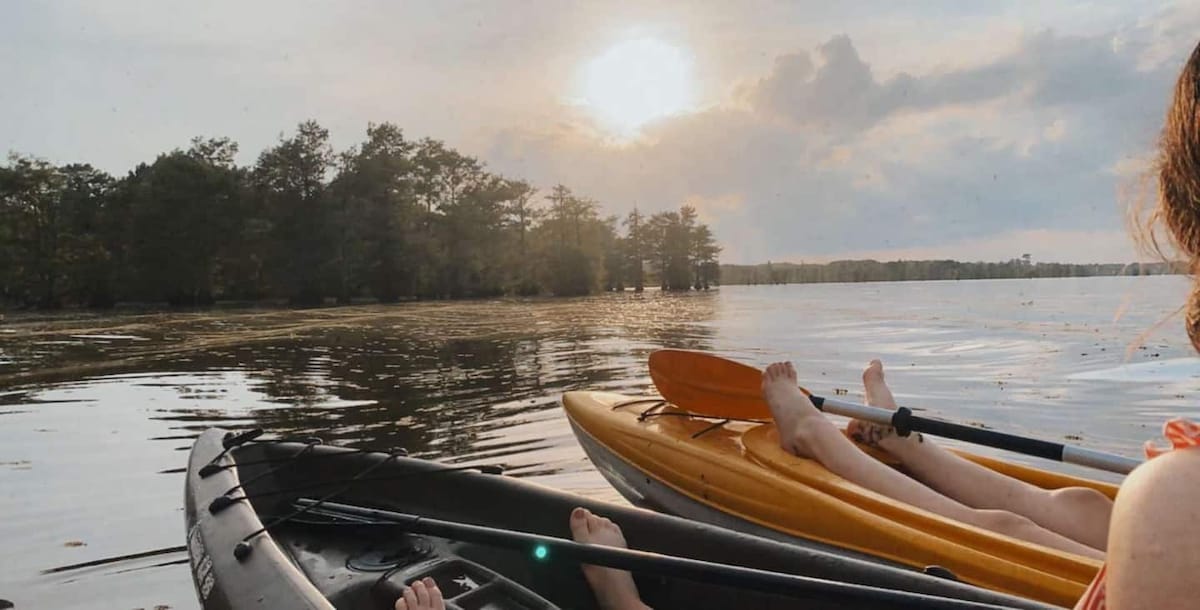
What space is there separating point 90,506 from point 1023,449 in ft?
17.1

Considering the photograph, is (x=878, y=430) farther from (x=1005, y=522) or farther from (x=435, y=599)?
(x=435, y=599)

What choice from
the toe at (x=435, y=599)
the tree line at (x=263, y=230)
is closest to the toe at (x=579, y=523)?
the toe at (x=435, y=599)

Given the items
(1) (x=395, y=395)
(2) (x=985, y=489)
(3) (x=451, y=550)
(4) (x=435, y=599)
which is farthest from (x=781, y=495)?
(1) (x=395, y=395)

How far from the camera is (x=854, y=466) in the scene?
11.5 feet

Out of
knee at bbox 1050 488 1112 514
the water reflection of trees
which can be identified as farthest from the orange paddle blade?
the water reflection of trees

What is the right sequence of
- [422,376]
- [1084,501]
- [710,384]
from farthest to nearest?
[422,376], [710,384], [1084,501]

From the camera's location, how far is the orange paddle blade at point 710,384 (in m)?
4.55

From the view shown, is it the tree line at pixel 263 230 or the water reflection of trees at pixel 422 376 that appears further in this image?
the tree line at pixel 263 230

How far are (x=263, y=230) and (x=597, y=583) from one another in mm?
50587

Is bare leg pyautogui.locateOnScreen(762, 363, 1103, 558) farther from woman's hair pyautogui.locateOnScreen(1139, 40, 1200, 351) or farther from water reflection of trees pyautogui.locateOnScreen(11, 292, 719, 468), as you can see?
water reflection of trees pyautogui.locateOnScreen(11, 292, 719, 468)

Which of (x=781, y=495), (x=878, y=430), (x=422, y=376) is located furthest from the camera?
(x=422, y=376)

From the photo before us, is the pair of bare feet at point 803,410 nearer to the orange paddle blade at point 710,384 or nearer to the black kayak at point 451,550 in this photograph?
the orange paddle blade at point 710,384

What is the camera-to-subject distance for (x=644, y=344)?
14758mm

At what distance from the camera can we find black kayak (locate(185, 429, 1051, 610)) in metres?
2.17
